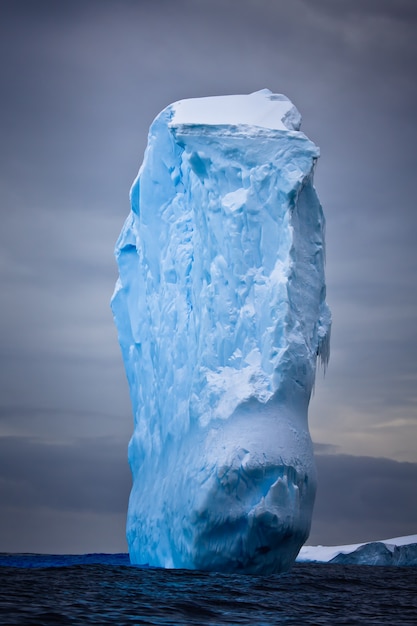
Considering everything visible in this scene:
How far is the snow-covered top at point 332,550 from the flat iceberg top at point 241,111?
47.6ft

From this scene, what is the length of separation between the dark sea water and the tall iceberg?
39.1 inches

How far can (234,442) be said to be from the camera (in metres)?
14.5

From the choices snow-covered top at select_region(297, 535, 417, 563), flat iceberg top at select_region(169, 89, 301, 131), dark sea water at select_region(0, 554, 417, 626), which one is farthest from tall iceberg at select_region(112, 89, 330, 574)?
snow-covered top at select_region(297, 535, 417, 563)

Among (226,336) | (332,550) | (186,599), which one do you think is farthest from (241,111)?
(332,550)

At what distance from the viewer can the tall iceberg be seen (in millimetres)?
14484

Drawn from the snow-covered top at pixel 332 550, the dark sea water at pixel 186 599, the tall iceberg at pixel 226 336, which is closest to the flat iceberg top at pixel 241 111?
the tall iceberg at pixel 226 336

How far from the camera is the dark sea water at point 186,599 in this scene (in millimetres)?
9156

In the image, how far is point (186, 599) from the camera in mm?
10688

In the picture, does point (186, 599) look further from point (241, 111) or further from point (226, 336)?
point (241, 111)

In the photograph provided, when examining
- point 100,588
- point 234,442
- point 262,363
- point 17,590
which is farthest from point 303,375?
point 17,590

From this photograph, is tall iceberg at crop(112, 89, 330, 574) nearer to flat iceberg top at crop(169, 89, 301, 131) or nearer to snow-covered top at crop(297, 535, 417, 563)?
flat iceberg top at crop(169, 89, 301, 131)

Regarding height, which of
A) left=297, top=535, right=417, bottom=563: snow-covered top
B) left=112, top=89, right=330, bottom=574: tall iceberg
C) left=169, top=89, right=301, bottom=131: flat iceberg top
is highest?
left=169, top=89, right=301, bottom=131: flat iceberg top

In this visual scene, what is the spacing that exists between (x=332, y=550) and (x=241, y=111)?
1609 centimetres

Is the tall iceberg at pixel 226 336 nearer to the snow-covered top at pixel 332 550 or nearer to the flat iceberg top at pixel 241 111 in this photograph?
the flat iceberg top at pixel 241 111
